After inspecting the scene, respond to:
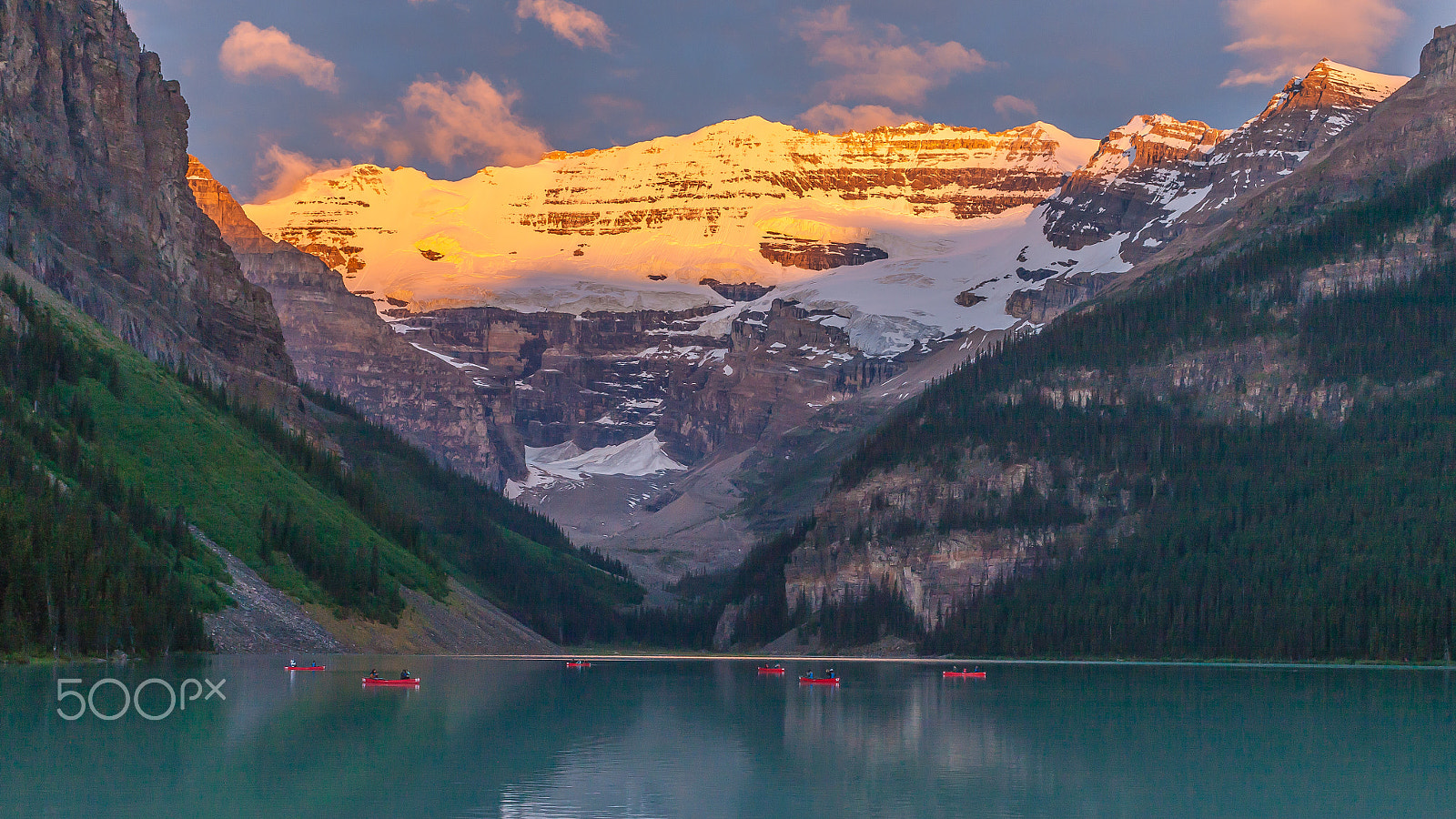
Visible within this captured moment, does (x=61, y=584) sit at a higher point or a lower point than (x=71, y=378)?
lower

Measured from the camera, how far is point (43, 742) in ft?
237

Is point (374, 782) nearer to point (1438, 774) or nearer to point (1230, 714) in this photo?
point (1438, 774)

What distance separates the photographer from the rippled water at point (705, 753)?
61.3 metres

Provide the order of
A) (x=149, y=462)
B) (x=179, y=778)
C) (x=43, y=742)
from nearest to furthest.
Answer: (x=179, y=778), (x=43, y=742), (x=149, y=462)

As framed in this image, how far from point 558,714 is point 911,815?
158ft

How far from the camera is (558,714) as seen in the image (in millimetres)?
103625

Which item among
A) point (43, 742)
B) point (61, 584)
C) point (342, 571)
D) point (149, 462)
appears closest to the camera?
point (43, 742)

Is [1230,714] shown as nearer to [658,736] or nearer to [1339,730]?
[1339,730]

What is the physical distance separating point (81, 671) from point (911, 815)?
71.4 metres

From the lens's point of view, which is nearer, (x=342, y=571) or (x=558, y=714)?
(x=558, y=714)

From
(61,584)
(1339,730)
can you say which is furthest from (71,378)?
(1339,730)

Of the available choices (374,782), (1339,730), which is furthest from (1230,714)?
(374,782)

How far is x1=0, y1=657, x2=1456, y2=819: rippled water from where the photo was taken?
61344 mm

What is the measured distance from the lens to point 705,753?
80.6 m
